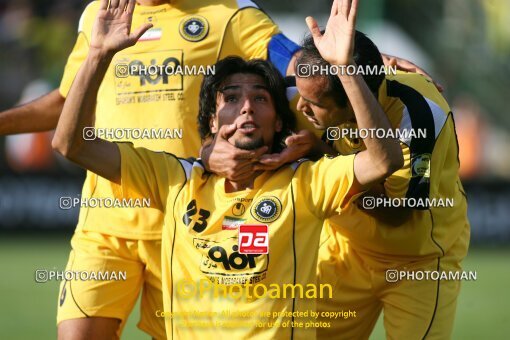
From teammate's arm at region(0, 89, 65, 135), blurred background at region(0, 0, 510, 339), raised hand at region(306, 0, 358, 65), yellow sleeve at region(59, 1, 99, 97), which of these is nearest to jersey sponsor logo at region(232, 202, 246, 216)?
raised hand at region(306, 0, 358, 65)

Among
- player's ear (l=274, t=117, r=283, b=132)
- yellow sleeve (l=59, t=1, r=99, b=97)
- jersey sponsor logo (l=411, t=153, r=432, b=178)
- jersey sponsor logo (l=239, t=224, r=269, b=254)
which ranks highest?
yellow sleeve (l=59, t=1, r=99, b=97)

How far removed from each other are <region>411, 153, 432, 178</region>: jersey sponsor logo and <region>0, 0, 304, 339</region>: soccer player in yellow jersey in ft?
3.50

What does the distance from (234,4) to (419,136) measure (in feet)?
4.99

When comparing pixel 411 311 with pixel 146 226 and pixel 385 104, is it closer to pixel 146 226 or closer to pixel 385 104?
pixel 385 104

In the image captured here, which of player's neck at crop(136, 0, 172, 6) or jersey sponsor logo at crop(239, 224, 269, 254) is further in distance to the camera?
player's neck at crop(136, 0, 172, 6)

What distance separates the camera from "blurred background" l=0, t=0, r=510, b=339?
572 inches

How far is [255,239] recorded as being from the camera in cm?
492

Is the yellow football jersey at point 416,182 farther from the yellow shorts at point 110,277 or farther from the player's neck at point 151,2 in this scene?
the player's neck at point 151,2

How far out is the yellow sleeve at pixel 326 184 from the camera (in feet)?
15.8

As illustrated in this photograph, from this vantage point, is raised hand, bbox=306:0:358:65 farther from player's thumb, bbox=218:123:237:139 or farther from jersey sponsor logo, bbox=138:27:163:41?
jersey sponsor logo, bbox=138:27:163:41

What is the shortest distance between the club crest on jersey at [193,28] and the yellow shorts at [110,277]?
121cm

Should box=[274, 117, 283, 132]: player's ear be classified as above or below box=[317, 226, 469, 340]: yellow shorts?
above

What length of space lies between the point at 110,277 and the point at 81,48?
1.42 metres

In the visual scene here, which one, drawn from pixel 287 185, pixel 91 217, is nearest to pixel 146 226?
pixel 91 217
